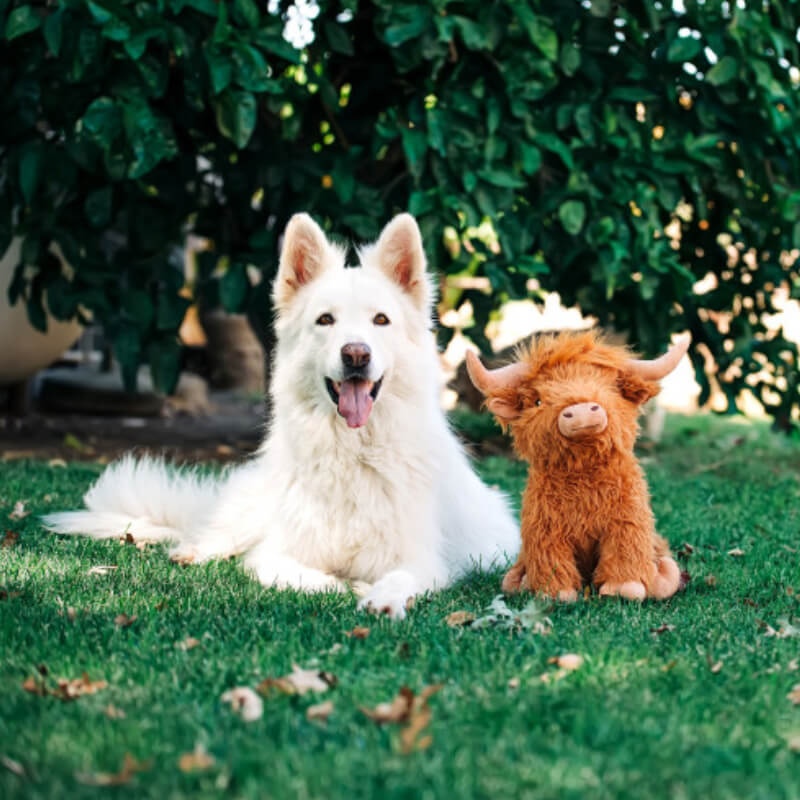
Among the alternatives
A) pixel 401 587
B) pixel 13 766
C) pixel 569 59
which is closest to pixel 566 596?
pixel 401 587

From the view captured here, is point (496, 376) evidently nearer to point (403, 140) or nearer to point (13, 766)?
point (13, 766)

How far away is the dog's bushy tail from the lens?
4.66 m

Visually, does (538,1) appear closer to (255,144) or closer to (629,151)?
(629,151)

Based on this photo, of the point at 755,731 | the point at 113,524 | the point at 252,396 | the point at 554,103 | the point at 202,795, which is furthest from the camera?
the point at 252,396

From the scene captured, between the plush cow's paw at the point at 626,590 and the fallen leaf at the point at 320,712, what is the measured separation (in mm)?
1410

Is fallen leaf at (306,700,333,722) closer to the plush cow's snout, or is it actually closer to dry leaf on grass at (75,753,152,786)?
dry leaf on grass at (75,753,152,786)

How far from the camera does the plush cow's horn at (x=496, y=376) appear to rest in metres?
3.62

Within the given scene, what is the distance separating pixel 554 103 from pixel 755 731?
14.9 ft

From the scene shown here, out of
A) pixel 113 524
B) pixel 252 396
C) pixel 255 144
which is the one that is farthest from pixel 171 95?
pixel 252 396

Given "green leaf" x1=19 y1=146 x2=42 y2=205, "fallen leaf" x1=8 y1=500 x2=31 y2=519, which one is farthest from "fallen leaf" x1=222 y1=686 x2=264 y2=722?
"green leaf" x1=19 y1=146 x2=42 y2=205

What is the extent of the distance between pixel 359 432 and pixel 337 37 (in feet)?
9.74

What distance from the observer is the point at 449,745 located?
2182 mm

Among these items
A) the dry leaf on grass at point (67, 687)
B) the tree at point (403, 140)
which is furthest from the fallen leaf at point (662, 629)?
the tree at point (403, 140)

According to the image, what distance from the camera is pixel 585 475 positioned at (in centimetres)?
349
